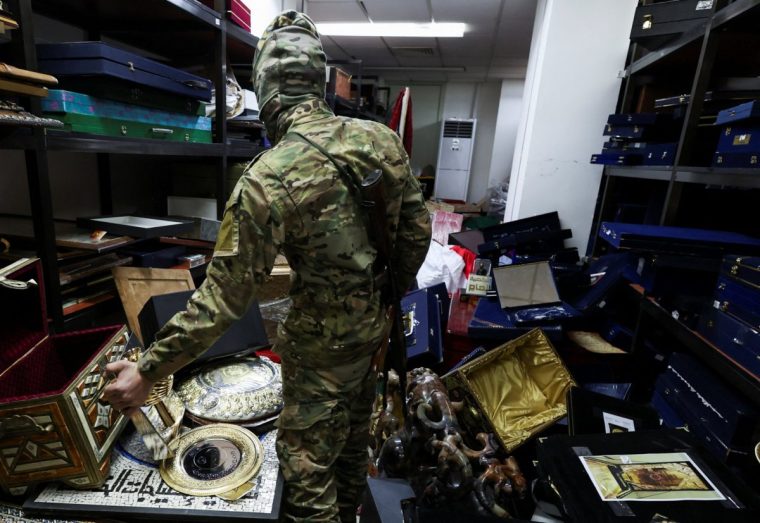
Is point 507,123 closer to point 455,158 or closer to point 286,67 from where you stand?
point 455,158

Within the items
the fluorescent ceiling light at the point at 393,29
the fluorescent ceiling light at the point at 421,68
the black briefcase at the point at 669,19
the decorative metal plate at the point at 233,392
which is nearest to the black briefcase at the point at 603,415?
the decorative metal plate at the point at 233,392

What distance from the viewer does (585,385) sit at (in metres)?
1.69

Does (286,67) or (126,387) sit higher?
(286,67)

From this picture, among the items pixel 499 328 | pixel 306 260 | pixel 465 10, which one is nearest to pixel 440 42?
pixel 465 10

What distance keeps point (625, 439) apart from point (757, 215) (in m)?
1.50

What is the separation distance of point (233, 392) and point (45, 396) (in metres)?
0.50

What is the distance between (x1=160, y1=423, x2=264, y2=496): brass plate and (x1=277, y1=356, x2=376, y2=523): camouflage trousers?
8 cm

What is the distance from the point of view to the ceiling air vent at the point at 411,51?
17.3 feet

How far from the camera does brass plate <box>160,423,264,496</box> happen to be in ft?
3.04

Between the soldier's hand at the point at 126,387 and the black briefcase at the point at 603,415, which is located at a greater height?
the soldier's hand at the point at 126,387

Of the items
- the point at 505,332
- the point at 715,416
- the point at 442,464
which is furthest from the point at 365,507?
the point at 715,416

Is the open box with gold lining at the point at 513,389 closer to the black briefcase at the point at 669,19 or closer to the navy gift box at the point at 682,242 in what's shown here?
the navy gift box at the point at 682,242

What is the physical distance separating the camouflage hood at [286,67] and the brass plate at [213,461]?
822 millimetres

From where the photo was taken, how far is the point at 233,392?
1201 mm
